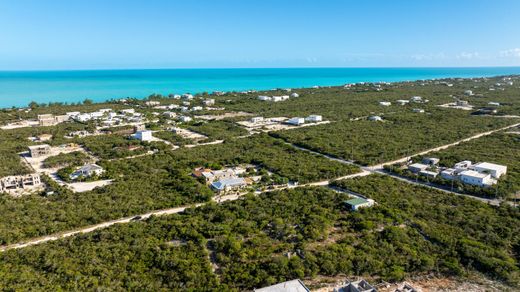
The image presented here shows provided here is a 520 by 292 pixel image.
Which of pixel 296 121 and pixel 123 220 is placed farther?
pixel 296 121

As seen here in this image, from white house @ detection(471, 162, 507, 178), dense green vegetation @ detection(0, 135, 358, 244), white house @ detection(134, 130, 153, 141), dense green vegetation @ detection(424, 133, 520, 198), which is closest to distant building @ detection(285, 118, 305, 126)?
dense green vegetation @ detection(0, 135, 358, 244)

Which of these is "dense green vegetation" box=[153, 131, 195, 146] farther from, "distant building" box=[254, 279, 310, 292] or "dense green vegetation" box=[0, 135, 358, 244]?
"distant building" box=[254, 279, 310, 292]

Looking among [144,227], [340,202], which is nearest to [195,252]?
[144,227]

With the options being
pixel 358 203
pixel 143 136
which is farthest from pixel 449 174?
pixel 143 136

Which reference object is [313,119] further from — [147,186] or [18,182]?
[18,182]

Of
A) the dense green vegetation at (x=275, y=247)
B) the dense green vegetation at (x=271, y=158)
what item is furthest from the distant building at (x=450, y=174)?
the dense green vegetation at (x=271, y=158)

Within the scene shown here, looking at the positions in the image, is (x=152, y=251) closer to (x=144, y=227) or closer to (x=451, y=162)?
(x=144, y=227)
